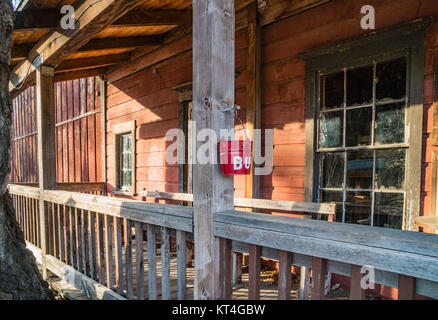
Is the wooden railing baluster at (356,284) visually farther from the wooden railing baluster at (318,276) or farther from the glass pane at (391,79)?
the glass pane at (391,79)

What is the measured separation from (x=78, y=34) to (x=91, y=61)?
2.29 metres

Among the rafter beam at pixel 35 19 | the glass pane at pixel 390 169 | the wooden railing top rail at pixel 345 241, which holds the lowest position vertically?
the wooden railing top rail at pixel 345 241

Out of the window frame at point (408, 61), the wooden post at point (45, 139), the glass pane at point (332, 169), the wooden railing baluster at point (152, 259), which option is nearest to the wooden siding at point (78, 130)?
the wooden post at point (45, 139)

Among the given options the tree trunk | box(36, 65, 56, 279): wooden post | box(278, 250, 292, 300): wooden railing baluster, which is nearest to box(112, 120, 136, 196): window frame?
box(36, 65, 56, 279): wooden post

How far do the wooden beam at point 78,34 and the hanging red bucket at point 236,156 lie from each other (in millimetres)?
1492

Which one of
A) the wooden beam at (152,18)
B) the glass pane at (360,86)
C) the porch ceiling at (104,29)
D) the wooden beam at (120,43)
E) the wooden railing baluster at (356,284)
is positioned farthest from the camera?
the wooden beam at (120,43)

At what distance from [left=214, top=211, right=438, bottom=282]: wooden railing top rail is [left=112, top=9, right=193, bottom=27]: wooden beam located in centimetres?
285

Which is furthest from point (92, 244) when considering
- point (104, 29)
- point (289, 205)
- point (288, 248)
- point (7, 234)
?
point (104, 29)

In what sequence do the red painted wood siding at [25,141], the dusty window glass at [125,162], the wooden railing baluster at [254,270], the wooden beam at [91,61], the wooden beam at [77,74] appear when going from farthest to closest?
the red painted wood siding at [25,141] → the dusty window glass at [125,162] → the wooden beam at [77,74] → the wooden beam at [91,61] → the wooden railing baluster at [254,270]

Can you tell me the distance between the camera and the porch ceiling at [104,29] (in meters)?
2.71

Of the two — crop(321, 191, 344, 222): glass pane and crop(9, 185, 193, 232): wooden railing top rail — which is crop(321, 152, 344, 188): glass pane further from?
crop(9, 185, 193, 232): wooden railing top rail

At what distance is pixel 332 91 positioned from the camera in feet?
9.41

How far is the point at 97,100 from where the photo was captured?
6.33 metres
